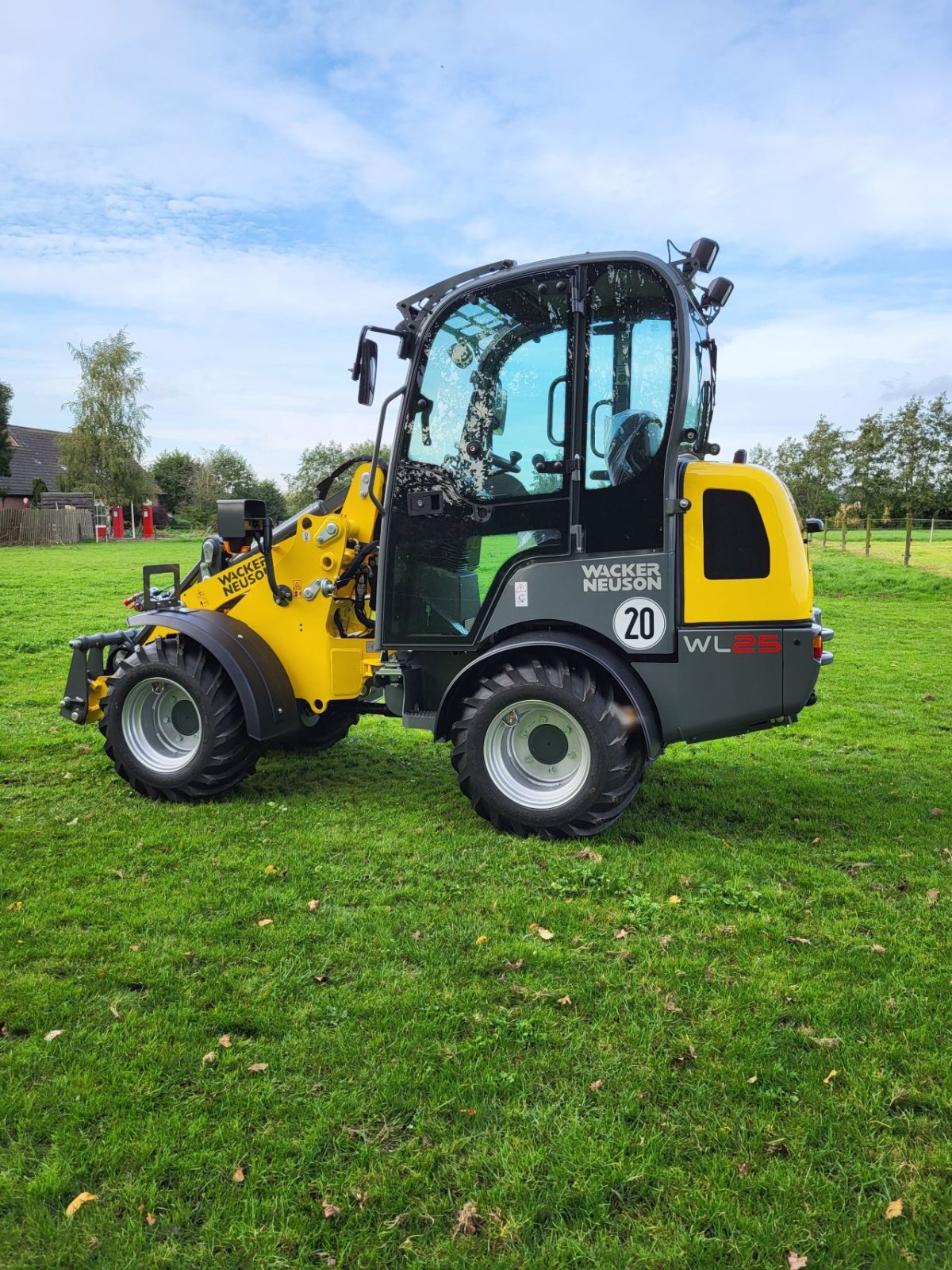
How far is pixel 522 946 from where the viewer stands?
383cm

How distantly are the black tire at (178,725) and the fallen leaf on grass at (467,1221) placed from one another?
11.9ft

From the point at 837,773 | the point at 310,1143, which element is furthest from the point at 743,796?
the point at 310,1143

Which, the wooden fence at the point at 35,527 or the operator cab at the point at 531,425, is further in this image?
the wooden fence at the point at 35,527

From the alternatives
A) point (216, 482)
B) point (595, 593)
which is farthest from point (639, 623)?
point (216, 482)

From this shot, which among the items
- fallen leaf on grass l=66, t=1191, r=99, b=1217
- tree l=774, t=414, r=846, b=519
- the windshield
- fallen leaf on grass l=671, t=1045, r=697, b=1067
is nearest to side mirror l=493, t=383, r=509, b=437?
the windshield

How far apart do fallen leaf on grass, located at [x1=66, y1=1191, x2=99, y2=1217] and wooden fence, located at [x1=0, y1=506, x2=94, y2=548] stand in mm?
39364

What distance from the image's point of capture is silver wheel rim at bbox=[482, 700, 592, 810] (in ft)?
16.7

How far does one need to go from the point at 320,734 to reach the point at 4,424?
4913 centimetres

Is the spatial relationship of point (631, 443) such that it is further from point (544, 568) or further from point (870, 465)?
point (870, 465)

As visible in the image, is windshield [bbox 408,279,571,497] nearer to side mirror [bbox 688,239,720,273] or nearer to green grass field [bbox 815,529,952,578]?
side mirror [bbox 688,239,720,273]

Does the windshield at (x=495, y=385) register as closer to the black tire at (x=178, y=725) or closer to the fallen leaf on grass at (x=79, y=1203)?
the black tire at (x=178, y=725)

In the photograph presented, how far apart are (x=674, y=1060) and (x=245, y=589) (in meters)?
4.06

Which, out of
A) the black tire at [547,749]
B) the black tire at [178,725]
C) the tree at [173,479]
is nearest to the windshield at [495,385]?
the black tire at [547,749]

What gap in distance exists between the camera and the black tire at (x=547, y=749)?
4902 mm
